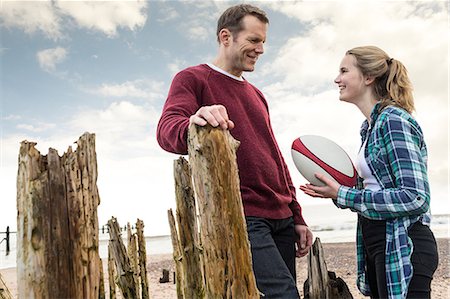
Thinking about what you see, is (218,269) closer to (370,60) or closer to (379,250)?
(379,250)

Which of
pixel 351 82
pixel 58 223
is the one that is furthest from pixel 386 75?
pixel 58 223

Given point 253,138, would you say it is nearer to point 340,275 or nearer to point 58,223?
point 58,223

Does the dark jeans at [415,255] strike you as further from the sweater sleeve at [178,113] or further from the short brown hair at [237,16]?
the short brown hair at [237,16]

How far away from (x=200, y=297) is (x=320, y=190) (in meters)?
1.91

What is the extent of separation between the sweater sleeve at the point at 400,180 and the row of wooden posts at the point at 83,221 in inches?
49.2

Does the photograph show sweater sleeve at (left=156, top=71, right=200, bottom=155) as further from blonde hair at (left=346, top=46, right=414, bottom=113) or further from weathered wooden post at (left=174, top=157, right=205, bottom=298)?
blonde hair at (left=346, top=46, right=414, bottom=113)

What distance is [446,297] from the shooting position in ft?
30.2

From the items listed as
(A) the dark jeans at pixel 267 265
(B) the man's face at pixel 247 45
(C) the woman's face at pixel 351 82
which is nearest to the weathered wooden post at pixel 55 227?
(A) the dark jeans at pixel 267 265

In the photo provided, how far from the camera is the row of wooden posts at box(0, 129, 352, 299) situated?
229 cm

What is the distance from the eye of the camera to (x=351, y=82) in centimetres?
359

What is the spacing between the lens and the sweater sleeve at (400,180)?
3109 millimetres

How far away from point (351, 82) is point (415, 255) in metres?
1.33

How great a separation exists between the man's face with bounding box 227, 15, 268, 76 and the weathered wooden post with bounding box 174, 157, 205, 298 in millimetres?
1028

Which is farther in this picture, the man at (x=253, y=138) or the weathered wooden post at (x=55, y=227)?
the man at (x=253, y=138)
